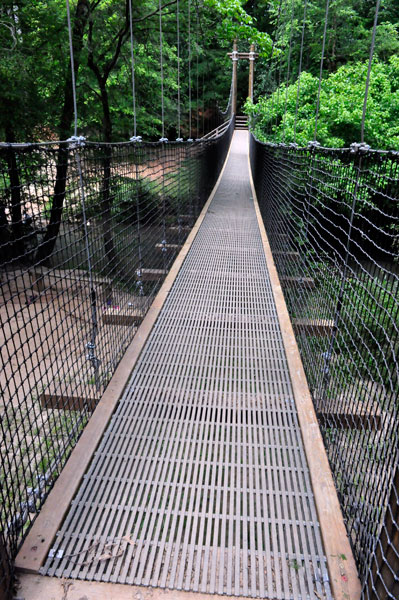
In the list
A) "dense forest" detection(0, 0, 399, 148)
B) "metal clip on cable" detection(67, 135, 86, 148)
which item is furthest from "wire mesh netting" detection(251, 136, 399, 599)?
"dense forest" detection(0, 0, 399, 148)

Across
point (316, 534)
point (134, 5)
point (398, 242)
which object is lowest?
point (316, 534)

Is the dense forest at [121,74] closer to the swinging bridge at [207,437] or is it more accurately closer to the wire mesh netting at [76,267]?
the wire mesh netting at [76,267]

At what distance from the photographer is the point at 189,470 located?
154cm


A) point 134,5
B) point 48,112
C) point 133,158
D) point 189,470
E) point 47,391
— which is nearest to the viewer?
point 189,470

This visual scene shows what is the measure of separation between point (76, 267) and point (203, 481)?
918 mm

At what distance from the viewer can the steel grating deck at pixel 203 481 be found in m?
1.20

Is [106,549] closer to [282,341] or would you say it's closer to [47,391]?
[47,391]

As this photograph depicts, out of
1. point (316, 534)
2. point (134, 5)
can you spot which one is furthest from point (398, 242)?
point (134, 5)

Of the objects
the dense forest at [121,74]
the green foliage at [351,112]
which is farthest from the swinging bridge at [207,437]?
the green foliage at [351,112]

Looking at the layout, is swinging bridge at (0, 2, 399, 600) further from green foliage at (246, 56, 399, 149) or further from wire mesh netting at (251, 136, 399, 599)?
green foliage at (246, 56, 399, 149)

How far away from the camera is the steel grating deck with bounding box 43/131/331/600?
1197 mm

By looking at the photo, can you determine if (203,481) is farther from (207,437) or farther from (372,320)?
(372,320)

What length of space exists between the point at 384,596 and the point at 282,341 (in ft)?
5.04

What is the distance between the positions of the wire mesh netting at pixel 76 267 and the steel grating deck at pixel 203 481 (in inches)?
6.2
